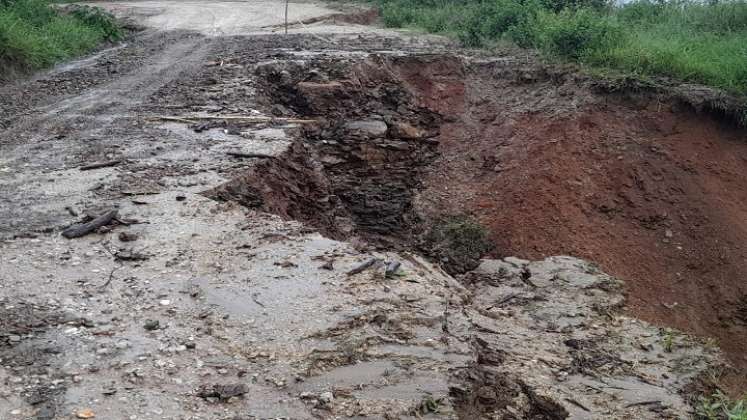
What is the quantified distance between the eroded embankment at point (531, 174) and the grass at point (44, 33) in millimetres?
4079

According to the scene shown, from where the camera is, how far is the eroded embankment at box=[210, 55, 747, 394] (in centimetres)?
645

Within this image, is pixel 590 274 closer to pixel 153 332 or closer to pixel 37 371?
pixel 153 332

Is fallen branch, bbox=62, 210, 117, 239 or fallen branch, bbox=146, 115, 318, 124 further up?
fallen branch, bbox=146, 115, 318, 124

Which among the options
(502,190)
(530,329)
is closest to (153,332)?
(530,329)

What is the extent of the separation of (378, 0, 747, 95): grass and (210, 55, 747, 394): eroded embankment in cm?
58

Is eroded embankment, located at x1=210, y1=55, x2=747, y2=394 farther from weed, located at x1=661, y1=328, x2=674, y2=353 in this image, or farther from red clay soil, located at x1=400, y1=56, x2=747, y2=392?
weed, located at x1=661, y1=328, x2=674, y2=353

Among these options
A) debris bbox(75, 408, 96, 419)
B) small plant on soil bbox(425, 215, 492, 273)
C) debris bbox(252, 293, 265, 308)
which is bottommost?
small plant on soil bbox(425, 215, 492, 273)

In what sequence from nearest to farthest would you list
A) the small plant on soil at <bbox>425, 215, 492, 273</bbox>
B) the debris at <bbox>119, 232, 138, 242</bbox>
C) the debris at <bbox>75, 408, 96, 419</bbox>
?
the debris at <bbox>75, 408, 96, 419</bbox>, the debris at <bbox>119, 232, 138, 242</bbox>, the small plant on soil at <bbox>425, 215, 492, 273</bbox>

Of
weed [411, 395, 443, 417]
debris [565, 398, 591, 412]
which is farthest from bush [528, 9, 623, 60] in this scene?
weed [411, 395, 443, 417]

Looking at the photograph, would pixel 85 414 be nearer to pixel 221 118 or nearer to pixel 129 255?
pixel 129 255

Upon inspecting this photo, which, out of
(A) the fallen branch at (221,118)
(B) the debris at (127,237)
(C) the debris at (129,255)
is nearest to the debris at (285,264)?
(C) the debris at (129,255)

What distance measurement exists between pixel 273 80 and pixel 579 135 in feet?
13.6

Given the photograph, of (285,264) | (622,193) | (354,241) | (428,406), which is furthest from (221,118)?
(428,406)

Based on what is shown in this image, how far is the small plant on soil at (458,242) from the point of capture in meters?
6.55
